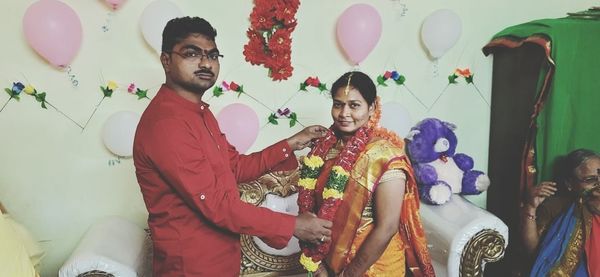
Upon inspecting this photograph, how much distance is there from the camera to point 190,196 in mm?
1692

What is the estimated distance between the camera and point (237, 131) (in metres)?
2.75

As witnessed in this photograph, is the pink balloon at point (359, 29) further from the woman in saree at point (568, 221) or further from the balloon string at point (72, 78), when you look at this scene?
the balloon string at point (72, 78)

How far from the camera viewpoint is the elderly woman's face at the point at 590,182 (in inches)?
95.1

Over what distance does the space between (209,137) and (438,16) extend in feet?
5.72

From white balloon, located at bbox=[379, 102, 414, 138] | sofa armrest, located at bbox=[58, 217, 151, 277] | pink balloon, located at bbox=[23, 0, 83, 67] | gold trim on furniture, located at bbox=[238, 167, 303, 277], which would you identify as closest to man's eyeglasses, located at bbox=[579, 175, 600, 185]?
white balloon, located at bbox=[379, 102, 414, 138]

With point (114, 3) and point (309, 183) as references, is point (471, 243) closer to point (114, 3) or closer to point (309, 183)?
point (309, 183)

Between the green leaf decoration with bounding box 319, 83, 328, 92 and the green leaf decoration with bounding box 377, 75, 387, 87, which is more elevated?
the green leaf decoration with bounding box 377, 75, 387, 87

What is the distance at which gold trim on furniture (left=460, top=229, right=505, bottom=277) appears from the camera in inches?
93.4

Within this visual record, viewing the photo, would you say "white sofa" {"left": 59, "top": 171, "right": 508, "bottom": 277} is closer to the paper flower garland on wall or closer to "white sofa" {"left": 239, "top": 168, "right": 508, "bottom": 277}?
"white sofa" {"left": 239, "top": 168, "right": 508, "bottom": 277}

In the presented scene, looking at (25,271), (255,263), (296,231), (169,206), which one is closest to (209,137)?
(169,206)

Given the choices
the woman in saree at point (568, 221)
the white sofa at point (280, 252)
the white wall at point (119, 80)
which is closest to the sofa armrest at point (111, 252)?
the white sofa at point (280, 252)

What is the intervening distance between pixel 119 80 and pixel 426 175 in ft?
5.87

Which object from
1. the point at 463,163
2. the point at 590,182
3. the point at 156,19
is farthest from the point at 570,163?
the point at 156,19

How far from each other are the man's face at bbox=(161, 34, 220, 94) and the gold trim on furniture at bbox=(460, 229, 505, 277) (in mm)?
1481
